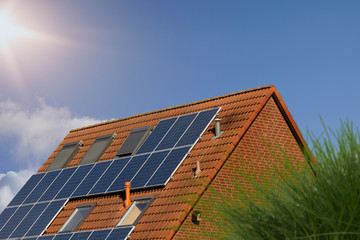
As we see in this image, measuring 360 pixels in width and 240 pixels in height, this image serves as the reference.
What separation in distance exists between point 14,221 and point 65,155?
12.0 ft

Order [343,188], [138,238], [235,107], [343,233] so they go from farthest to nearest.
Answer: [235,107] → [138,238] → [343,188] → [343,233]

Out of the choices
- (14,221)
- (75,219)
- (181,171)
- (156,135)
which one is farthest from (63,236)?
(156,135)

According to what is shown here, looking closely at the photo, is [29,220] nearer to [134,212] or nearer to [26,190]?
[26,190]

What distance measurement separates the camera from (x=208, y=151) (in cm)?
1858

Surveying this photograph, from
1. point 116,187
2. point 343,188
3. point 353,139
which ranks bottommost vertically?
point 343,188

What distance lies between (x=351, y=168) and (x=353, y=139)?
52 centimetres

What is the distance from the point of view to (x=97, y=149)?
921 inches

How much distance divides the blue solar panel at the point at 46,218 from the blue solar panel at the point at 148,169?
3.58 meters

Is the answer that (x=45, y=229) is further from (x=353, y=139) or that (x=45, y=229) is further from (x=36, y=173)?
(x=353, y=139)

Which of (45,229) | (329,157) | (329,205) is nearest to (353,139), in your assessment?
(329,157)

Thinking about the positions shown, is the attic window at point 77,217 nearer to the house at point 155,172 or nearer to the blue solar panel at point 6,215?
the house at point 155,172

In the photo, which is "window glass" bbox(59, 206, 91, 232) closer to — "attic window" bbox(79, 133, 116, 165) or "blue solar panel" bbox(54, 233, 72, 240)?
"blue solar panel" bbox(54, 233, 72, 240)

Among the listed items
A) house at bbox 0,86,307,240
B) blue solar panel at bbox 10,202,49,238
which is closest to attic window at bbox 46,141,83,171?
house at bbox 0,86,307,240

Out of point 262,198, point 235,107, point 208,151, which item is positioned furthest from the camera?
point 235,107
